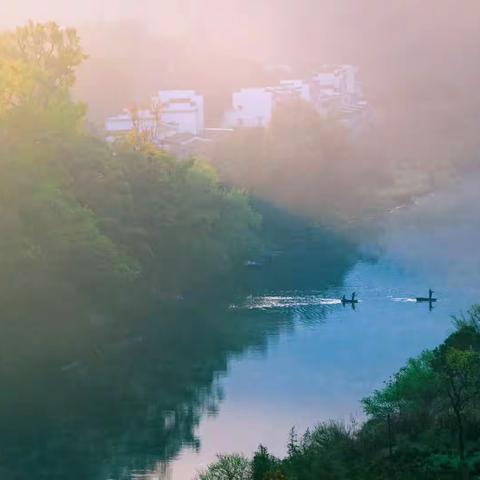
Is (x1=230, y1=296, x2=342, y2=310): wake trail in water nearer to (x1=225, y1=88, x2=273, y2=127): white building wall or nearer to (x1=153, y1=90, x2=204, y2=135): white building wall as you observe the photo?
(x1=153, y1=90, x2=204, y2=135): white building wall

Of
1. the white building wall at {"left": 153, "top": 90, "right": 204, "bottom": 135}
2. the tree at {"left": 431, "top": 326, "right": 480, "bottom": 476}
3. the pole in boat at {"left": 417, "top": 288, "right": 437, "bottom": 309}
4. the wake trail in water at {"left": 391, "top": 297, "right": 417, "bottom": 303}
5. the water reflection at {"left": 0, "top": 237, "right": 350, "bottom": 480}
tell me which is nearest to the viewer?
the tree at {"left": 431, "top": 326, "right": 480, "bottom": 476}

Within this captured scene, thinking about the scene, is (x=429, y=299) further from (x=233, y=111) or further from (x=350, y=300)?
(x=233, y=111)

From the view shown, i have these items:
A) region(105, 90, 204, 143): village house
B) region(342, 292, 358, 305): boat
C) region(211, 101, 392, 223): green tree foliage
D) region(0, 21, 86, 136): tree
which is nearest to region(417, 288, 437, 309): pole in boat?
region(342, 292, 358, 305): boat

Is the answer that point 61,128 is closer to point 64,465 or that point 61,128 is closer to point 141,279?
point 141,279

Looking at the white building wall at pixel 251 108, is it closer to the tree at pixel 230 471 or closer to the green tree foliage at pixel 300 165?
the green tree foliage at pixel 300 165

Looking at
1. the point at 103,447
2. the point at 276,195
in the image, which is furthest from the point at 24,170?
the point at 276,195

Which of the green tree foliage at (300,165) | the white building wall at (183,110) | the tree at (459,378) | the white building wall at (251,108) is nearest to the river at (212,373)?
the tree at (459,378)
